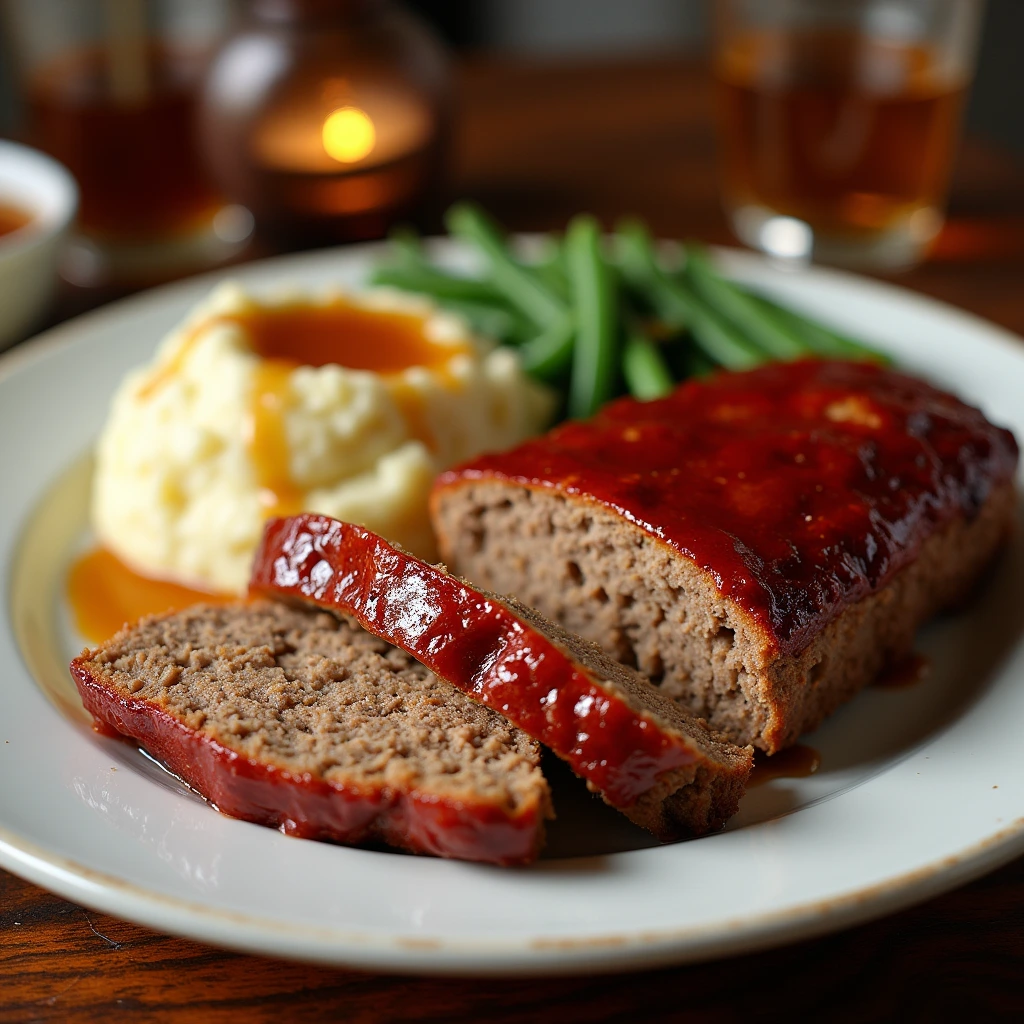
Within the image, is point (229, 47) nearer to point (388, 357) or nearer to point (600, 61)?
point (388, 357)

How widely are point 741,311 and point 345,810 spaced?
3.08 metres

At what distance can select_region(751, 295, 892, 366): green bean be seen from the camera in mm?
4730

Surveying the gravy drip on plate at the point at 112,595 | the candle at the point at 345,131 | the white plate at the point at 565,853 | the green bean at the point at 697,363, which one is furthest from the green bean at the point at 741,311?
the gravy drip on plate at the point at 112,595

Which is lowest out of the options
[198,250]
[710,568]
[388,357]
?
[198,250]

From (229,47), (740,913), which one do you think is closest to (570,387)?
(229,47)

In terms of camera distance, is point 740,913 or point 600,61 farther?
point 600,61

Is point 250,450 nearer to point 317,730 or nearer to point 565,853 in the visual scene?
point 317,730

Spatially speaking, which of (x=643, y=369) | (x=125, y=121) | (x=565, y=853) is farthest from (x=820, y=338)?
(x=125, y=121)

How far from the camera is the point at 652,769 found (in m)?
2.68

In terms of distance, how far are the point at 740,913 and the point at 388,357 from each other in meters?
2.63

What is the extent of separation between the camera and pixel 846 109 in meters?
5.66

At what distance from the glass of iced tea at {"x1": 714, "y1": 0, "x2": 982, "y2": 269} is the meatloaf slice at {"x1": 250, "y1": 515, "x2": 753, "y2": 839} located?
3612 mm

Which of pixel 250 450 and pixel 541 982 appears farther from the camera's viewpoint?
pixel 250 450

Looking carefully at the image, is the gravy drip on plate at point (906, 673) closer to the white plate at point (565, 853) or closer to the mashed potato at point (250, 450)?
the white plate at point (565, 853)
